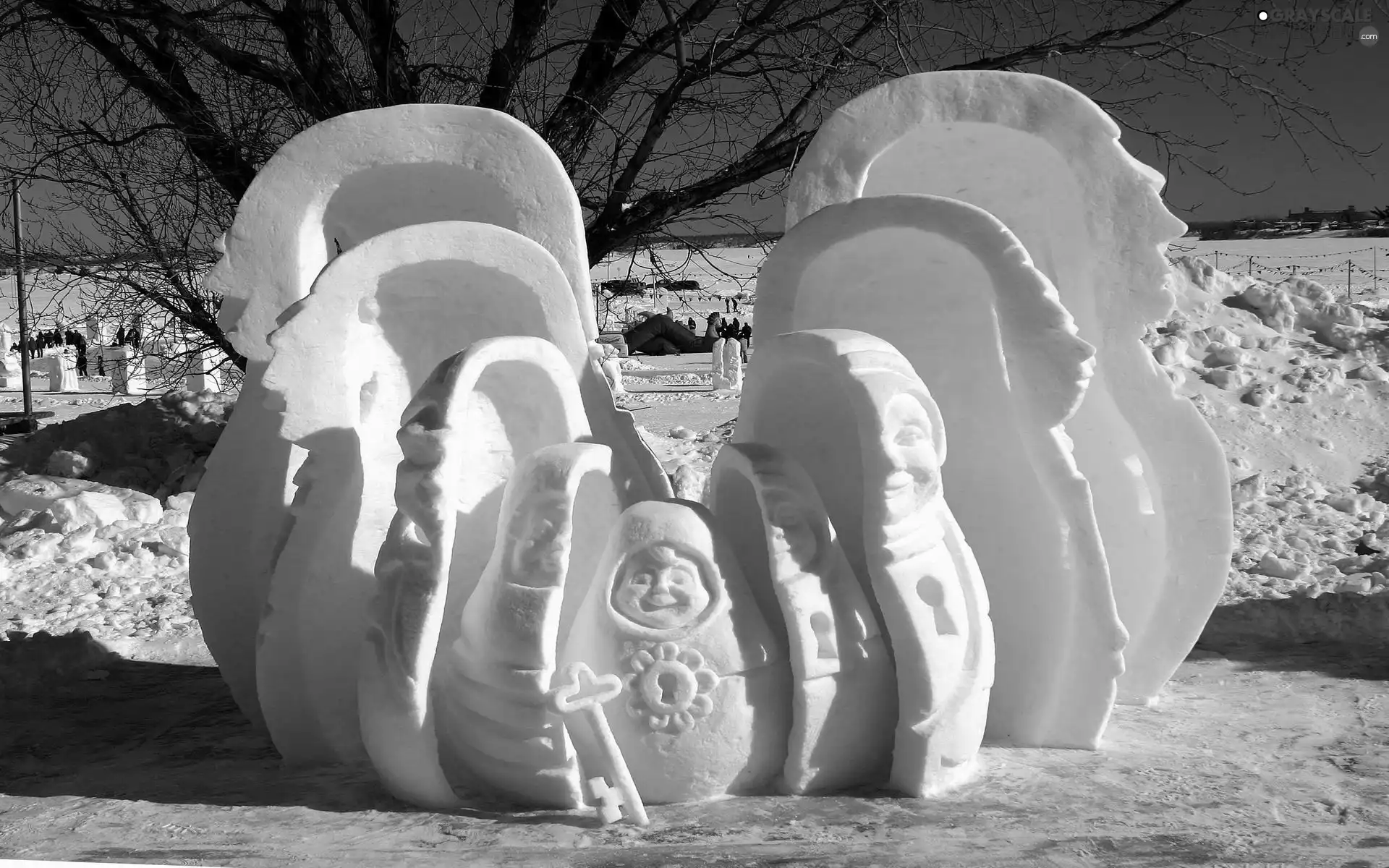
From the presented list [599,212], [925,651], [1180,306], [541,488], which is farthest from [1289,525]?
[541,488]

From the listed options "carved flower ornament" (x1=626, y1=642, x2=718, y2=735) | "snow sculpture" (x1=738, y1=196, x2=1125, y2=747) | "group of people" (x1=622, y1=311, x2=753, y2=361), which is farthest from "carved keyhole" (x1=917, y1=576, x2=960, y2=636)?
"group of people" (x1=622, y1=311, x2=753, y2=361)

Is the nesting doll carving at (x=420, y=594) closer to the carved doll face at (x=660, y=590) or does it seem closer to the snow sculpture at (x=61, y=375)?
the carved doll face at (x=660, y=590)

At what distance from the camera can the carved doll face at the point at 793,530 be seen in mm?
4078

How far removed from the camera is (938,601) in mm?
4059

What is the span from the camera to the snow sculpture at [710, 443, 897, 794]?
13.1 ft

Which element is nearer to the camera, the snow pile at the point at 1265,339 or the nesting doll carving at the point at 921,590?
the nesting doll carving at the point at 921,590

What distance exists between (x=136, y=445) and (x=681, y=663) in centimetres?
856

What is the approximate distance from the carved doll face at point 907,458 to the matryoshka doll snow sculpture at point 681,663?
0.57 metres

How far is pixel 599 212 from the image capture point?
29.0ft

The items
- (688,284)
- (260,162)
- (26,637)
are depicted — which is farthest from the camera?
(688,284)

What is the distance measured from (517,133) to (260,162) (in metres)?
4.35

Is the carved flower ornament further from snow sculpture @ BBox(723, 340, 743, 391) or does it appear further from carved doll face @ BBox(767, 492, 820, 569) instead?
snow sculpture @ BBox(723, 340, 743, 391)

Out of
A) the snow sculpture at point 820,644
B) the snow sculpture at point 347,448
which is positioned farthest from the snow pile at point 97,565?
the snow sculpture at point 820,644

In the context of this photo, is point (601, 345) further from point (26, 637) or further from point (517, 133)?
point (26, 637)
